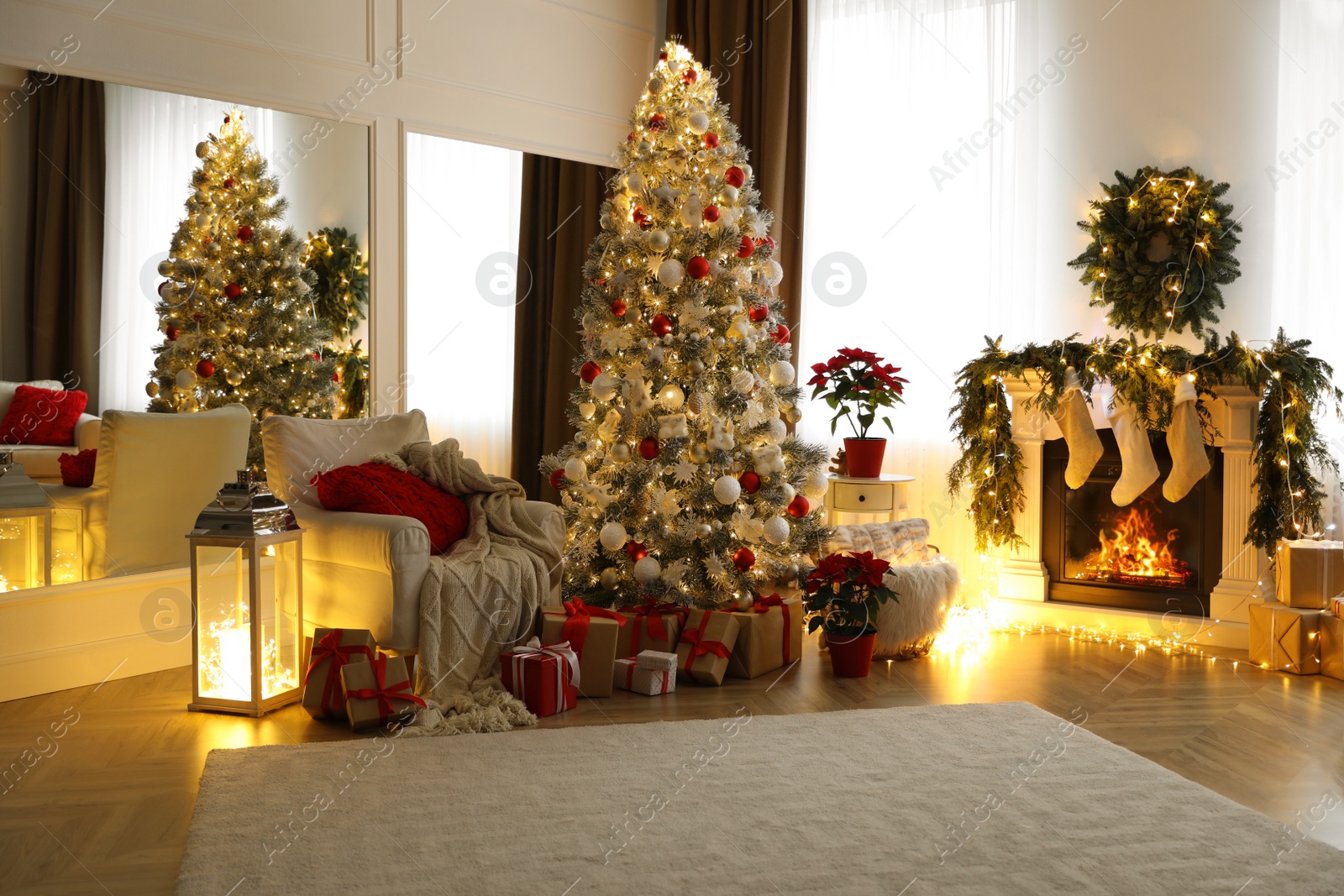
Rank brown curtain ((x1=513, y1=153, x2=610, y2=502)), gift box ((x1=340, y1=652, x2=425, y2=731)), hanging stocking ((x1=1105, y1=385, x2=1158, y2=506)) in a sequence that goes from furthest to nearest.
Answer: brown curtain ((x1=513, y1=153, x2=610, y2=502)), hanging stocking ((x1=1105, y1=385, x2=1158, y2=506)), gift box ((x1=340, y1=652, x2=425, y2=731))

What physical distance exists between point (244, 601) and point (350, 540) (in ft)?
1.36

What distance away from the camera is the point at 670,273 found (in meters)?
4.18

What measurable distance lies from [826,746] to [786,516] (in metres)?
1.33

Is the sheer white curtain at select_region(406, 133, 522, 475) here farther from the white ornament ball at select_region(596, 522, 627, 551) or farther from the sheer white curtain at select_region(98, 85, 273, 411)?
the white ornament ball at select_region(596, 522, 627, 551)

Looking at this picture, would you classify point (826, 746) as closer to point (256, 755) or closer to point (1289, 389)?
point (256, 755)

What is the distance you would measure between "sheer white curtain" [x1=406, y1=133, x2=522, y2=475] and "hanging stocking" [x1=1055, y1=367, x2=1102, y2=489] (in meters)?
2.92

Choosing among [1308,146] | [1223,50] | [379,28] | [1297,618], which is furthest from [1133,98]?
[379,28]

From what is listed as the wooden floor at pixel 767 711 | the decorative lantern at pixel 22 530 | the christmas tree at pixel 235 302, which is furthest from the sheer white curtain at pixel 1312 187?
the decorative lantern at pixel 22 530

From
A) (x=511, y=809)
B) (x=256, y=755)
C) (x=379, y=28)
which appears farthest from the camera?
(x=379, y=28)

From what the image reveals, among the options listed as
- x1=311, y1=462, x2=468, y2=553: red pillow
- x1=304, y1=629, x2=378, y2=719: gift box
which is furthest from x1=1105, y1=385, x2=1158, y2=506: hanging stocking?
x1=304, y1=629, x2=378, y2=719: gift box

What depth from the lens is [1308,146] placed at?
189 inches

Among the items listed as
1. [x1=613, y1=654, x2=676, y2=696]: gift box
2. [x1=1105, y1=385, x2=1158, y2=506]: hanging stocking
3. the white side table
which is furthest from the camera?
the white side table

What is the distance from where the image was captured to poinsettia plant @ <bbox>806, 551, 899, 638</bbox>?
402cm

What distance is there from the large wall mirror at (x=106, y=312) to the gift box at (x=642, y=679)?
1761mm
